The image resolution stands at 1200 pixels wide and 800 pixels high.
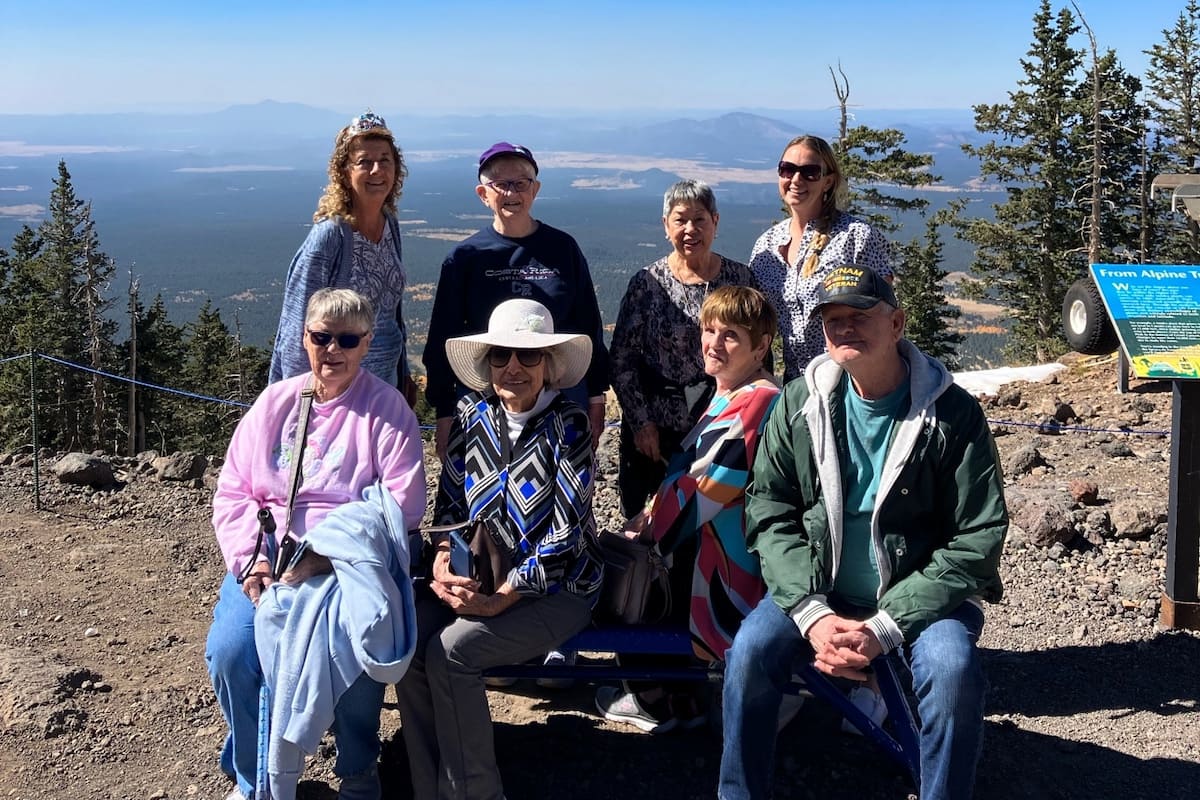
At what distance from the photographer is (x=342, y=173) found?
13.8ft

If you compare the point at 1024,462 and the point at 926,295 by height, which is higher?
the point at 926,295

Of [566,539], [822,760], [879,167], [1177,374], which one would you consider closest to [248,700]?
[566,539]

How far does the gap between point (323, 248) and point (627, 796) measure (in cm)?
246

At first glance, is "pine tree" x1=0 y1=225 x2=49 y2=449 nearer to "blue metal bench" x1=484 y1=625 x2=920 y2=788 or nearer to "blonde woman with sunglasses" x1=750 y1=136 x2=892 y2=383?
"blonde woman with sunglasses" x1=750 y1=136 x2=892 y2=383

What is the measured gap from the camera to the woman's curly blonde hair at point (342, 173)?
13.6 ft

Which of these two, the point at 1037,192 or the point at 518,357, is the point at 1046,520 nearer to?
the point at 518,357

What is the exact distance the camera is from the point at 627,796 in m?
3.50

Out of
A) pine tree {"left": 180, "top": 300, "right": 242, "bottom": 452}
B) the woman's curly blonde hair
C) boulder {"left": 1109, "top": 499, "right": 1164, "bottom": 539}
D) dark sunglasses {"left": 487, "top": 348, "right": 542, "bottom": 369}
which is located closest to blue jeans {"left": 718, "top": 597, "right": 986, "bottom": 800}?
dark sunglasses {"left": 487, "top": 348, "right": 542, "bottom": 369}

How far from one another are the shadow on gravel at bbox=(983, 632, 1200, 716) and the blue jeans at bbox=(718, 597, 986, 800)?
1420 millimetres

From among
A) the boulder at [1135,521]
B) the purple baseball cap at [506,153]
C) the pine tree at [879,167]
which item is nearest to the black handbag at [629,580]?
the purple baseball cap at [506,153]

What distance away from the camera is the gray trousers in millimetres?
3170

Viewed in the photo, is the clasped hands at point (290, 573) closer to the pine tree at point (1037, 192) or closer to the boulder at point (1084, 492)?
the boulder at point (1084, 492)

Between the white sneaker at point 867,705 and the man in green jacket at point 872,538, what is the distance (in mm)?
786

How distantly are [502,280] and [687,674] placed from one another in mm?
1793
